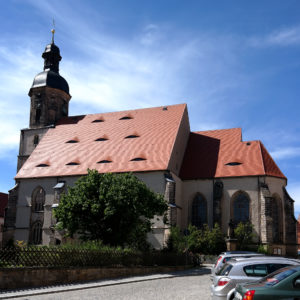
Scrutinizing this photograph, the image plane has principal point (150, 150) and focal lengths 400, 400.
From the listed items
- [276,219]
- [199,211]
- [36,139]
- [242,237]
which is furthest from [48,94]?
[276,219]

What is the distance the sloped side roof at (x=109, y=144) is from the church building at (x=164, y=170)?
0.31 ft

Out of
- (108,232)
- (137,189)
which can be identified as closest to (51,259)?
(108,232)

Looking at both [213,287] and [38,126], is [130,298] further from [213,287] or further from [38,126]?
[38,126]

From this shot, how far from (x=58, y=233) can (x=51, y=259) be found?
59.9ft

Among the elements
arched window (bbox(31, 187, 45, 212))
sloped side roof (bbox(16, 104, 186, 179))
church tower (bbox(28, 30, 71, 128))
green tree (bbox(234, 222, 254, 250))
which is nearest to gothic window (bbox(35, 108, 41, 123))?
church tower (bbox(28, 30, 71, 128))

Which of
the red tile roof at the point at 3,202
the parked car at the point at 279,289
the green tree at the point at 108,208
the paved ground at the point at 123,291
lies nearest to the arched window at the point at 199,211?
the green tree at the point at 108,208

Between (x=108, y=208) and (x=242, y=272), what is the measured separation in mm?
13623

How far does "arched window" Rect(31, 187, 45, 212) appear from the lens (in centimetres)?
3612

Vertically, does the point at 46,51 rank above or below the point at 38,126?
above

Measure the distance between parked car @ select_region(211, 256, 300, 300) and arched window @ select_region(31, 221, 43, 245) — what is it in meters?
27.7

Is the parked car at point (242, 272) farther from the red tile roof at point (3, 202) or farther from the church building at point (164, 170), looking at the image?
the red tile roof at point (3, 202)

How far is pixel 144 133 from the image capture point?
37594mm

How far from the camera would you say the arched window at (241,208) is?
108 ft

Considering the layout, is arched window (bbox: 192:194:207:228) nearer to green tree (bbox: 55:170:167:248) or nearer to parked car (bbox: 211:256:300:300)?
green tree (bbox: 55:170:167:248)
